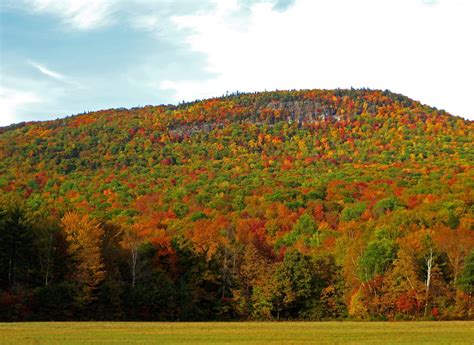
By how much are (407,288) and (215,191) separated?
207 ft

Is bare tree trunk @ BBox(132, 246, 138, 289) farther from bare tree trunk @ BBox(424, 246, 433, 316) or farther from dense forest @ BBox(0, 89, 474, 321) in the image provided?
bare tree trunk @ BBox(424, 246, 433, 316)

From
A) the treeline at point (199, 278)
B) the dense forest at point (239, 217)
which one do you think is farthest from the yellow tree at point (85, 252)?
the dense forest at point (239, 217)

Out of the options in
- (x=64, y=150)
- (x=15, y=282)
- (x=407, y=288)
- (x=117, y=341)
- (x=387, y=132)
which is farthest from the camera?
(x=387, y=132)

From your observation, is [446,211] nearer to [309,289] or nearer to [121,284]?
[309,289]

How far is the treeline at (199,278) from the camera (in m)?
65.5

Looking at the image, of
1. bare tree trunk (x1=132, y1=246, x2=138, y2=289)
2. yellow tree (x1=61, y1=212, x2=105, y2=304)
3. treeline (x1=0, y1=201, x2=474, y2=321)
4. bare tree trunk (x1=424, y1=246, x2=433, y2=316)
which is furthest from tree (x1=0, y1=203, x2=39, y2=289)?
bare tree trunk (x1=424, y1=246, x2=433, y2=316)

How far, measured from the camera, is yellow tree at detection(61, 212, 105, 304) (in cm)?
6450

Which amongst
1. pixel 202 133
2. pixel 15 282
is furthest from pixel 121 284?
pixel 202 133

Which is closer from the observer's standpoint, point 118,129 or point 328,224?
point 328,224

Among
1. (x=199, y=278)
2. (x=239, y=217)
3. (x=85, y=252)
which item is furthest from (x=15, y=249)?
(x=239, y=217)

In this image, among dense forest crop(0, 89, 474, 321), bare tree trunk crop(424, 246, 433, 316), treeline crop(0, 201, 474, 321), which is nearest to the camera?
treeline crop(0, 201, 474, 321)

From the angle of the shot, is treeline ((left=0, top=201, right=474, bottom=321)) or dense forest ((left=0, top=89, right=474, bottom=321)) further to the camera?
dense forest ((left=0, top=89, right=474, bottom=321))

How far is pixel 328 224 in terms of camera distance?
104 metres

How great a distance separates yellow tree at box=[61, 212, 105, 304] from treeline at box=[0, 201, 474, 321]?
0.10 meters
